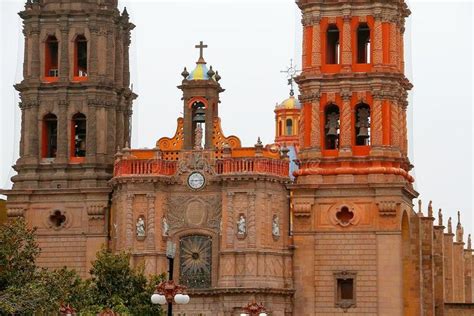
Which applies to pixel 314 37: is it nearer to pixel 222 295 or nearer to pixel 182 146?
pixel 182 146

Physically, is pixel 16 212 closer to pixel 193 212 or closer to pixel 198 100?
pixel 193 212

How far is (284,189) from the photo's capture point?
80.8 metres

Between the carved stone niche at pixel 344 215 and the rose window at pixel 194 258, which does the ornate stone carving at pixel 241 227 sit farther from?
the carved stone niche at pixel 344 215

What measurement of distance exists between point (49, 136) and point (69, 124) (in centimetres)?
177

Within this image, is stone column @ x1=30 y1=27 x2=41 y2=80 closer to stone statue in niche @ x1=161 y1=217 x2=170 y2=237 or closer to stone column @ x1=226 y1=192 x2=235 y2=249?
stone statue in niche @ x1=161 y1=217 x2=170 y2=237

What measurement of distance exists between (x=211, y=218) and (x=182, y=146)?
383 cm

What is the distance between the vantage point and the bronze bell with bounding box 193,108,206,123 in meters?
81.6

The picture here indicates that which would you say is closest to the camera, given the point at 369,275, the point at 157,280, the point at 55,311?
the point at 55,311

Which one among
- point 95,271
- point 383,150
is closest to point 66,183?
point 95,271

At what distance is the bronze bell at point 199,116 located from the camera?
81.6 m

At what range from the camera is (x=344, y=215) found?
3147 inches

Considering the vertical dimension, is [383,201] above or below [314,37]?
below

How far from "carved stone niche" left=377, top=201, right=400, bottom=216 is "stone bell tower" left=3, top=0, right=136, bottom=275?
13.5 meters

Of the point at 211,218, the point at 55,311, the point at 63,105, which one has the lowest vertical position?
the point at 55,311
